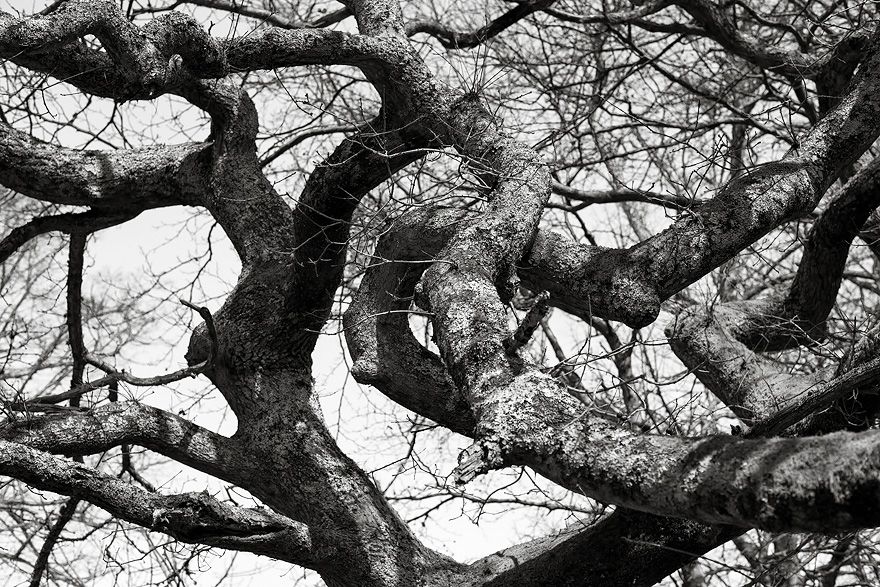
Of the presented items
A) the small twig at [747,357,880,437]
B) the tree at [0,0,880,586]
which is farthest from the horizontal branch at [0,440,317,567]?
the small twig at [747,357,880,437]

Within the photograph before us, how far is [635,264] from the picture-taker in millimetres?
3459

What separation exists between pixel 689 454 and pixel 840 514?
0.39 meters

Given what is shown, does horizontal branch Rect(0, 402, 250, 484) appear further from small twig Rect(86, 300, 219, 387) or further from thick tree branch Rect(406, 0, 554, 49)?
thick tree branch Rect(406, 0, 554, 49)

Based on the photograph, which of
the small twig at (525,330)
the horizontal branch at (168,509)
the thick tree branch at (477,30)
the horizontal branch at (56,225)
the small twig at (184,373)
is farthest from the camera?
the thick tree branch at (477,30)

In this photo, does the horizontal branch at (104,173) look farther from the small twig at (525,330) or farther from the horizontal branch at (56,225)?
the small twig at (525,330)

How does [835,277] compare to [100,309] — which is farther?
[100,309]

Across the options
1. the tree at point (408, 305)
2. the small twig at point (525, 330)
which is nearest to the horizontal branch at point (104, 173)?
the tree at point (408, 305)

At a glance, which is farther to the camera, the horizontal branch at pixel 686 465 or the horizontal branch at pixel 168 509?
the horizontal branch at pixel 168 509

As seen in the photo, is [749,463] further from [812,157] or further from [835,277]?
[835,277]

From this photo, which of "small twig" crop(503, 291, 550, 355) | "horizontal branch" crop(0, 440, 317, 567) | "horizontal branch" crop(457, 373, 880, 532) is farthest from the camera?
"horizontal branch" crop(0, 440, 317, 567)

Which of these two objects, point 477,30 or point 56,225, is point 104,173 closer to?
point 56,225

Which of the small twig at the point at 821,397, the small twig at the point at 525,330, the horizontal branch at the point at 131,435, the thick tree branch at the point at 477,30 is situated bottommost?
the small twig at the point at 821,397

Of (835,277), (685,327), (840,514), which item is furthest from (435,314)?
(835,277)

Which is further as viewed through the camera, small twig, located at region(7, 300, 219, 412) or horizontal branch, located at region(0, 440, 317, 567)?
small twig, located at region(7, 300, 219, 412)
